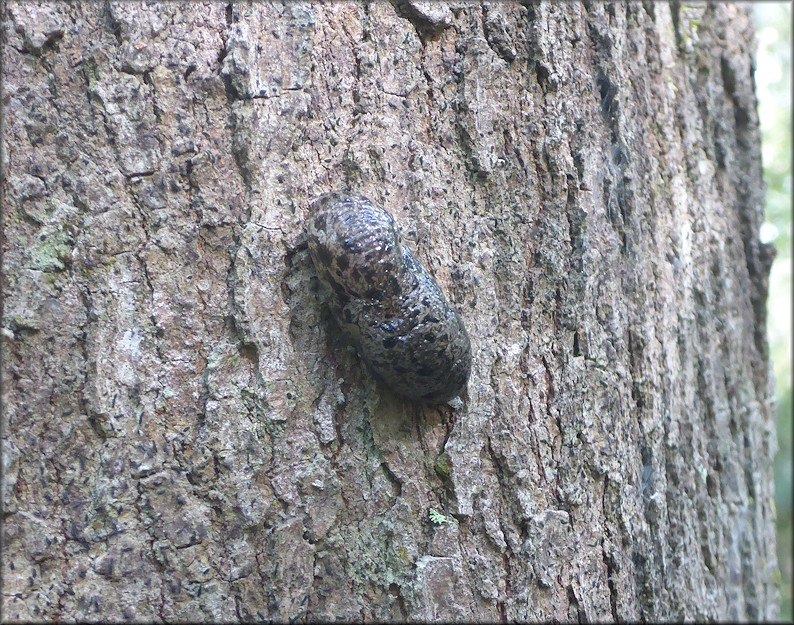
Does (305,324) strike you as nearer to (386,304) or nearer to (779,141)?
(386,304)

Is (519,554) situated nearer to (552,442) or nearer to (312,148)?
(552,442)

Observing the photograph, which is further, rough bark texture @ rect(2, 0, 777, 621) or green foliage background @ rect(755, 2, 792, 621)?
green foliage background @ rect(755, 2, 792, 621)

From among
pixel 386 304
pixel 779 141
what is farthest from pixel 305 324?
pixel 779 141

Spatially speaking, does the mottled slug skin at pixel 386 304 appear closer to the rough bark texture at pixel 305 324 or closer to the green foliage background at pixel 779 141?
the rough bark texture at pixel 305 324

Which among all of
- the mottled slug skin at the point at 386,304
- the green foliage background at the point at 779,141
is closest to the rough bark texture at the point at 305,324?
the mottled slug skin at the point at 386,304

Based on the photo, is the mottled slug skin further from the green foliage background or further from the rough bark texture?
the green foliage background

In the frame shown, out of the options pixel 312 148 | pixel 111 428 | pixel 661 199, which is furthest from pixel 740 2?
pixel 111 428

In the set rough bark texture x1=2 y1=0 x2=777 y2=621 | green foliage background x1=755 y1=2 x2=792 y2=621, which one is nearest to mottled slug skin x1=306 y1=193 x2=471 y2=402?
rough bark texture x1=2 y1=0 x2=777 y2=621
